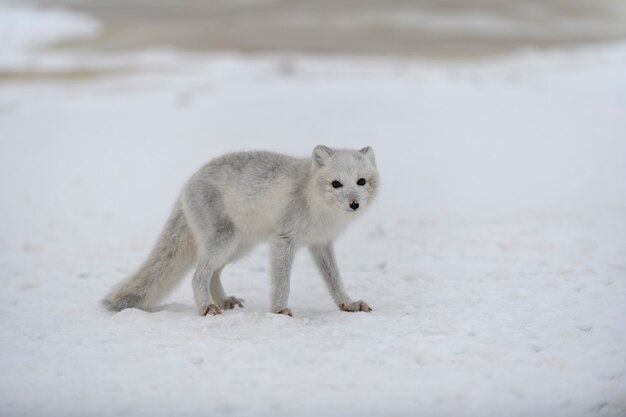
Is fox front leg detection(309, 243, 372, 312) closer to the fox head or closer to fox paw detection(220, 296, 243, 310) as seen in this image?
the fox head

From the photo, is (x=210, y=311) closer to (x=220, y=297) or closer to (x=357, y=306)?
(x=220, y=297)

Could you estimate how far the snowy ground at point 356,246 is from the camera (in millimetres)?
3549

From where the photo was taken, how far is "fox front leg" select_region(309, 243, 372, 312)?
16.1ft

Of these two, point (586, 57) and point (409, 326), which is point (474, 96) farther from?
A: point (409, 326)

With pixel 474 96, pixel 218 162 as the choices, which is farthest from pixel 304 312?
pixel 474 96

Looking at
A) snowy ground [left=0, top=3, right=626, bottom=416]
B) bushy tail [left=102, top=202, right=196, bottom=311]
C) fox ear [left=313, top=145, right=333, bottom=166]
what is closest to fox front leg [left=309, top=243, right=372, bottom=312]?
snowy ground [left=0, top=3, right=626, bottom=416]

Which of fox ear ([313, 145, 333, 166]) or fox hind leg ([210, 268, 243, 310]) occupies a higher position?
fox ear ([313, 145, 333, 166])

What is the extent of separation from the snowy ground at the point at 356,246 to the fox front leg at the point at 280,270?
184 millimetres

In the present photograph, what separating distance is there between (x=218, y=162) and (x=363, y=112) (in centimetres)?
760

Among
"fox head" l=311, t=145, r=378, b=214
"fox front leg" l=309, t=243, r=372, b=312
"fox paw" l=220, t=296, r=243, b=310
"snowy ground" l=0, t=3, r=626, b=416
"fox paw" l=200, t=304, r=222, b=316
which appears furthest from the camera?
"fox paw" l=220, t=296, r=243, b=310

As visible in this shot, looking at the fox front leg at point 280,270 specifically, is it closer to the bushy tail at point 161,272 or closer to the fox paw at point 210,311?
the fox paw at point 210,311

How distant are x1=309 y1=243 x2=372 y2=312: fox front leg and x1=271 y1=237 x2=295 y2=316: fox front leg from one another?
322 millimetres

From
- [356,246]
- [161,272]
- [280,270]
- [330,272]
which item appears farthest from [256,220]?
[356,246]

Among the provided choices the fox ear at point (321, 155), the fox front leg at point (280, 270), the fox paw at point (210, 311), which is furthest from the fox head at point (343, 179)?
the fox paw at point (210, 311)
